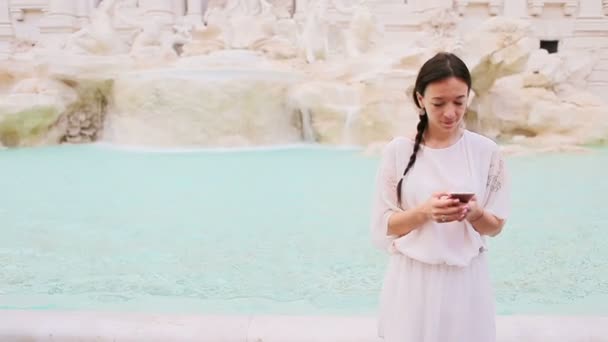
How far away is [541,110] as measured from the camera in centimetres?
808

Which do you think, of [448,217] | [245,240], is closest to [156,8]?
[245,240]

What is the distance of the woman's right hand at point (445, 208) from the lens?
1136 millimetres

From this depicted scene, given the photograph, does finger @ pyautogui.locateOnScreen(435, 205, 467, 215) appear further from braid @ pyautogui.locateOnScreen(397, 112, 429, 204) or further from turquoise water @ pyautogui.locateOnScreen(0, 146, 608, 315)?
turquoise water @ pyautogui.locateOnScreen(0, 146, 608, 315)

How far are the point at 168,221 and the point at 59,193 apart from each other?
1.63 meters

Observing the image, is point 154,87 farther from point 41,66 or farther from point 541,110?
point 541,110

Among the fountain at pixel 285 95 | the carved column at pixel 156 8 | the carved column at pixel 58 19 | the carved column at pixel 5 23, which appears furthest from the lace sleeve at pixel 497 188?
the carved column at pixel 5 23

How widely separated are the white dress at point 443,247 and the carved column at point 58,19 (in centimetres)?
1311

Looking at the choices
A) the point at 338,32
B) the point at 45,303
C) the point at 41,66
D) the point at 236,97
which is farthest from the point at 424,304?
the point at 338,32

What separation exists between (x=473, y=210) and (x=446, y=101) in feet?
0.86

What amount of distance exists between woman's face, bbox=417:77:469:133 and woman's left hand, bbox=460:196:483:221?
192mm

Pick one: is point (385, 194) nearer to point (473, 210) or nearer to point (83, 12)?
point (473, 210)

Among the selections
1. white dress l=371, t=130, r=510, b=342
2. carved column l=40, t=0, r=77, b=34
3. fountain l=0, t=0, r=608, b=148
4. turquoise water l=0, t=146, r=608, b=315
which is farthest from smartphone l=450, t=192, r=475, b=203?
carved column l=40, t=0, r=77, b=34

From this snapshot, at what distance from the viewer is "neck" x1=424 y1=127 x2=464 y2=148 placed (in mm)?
1294

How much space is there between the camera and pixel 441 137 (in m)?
1.30
